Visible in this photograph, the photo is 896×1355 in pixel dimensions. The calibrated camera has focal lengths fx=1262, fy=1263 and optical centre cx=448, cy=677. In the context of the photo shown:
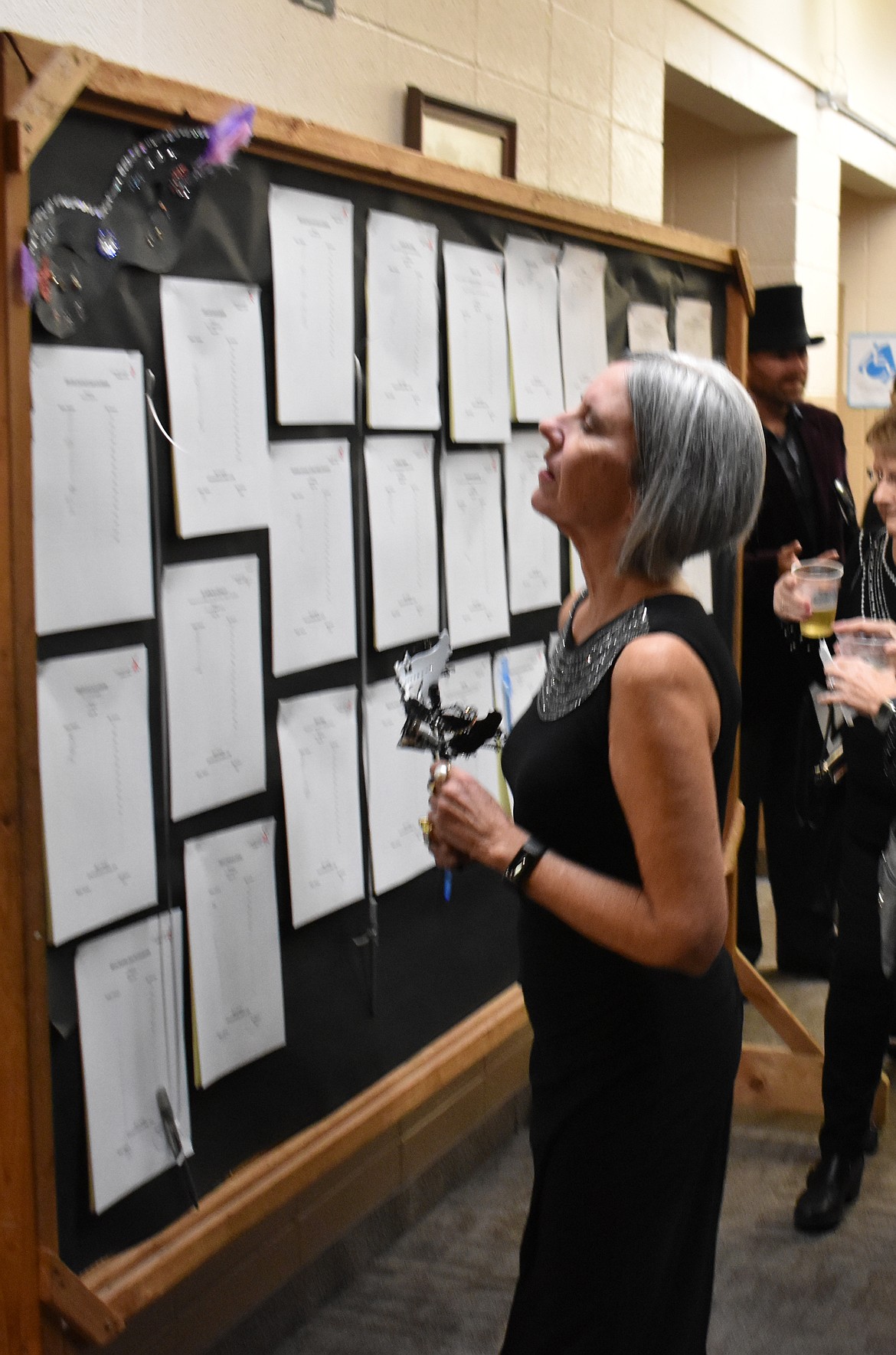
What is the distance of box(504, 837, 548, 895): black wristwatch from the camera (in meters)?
1.30

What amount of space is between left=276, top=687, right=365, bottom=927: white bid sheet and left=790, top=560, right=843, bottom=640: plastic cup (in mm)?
927

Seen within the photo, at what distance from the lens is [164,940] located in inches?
59.6

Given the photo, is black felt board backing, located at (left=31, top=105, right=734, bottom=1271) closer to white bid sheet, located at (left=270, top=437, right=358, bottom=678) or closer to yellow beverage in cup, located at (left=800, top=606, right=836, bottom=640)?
white bid sheet, located at (left=270, top=437, right=358, bottom=678)

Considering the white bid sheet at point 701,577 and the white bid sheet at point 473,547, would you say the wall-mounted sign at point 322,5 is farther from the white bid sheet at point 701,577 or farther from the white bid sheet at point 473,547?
the white bid sheet at point 701,577

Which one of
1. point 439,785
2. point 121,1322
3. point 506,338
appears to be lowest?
point 121,1322

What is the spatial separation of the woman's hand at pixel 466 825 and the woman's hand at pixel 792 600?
1106 mm

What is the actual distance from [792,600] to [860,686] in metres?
0.29

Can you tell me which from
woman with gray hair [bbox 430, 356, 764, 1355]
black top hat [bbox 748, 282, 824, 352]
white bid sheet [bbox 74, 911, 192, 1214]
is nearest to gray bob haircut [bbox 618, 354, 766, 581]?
woman with gray hair [bbox 430, 356, 764, 1355]

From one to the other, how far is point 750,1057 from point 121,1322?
178cm

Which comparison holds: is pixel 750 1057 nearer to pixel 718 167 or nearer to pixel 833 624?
pixel 833 624

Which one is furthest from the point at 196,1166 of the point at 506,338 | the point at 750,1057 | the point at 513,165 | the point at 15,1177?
the point at 513,165

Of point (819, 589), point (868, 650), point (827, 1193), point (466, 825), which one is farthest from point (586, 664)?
point (827, 1193)

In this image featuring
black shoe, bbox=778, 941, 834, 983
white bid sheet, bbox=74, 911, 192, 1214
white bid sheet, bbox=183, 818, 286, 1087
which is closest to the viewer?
white bid sheet, bbox=74, 911, 192, 1214

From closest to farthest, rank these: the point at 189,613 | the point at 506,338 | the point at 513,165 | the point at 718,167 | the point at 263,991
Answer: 1. the point at 189,613
2. the point at 263,991
3. the point at 506,338
4. the point at 513,165
5. the point at 718,167
